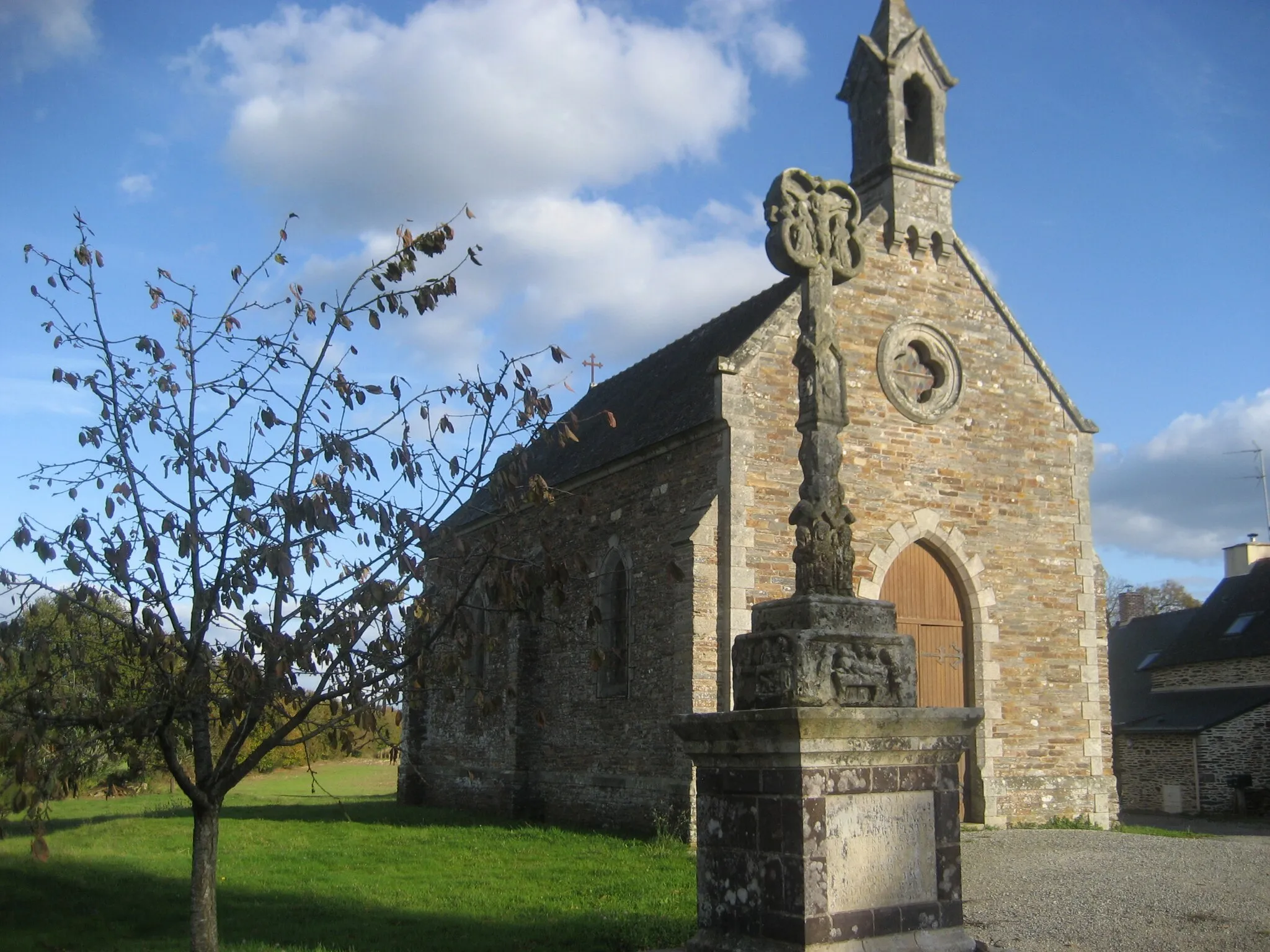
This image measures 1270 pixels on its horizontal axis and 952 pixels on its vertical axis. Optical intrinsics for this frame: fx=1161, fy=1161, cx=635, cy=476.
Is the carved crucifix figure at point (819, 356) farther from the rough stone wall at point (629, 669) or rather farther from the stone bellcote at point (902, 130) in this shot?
the stone bellcote at point (902, 130)

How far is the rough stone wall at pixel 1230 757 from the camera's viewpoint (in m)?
30.5

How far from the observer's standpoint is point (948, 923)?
5.65 meters

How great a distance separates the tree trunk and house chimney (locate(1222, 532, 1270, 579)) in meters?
40.3

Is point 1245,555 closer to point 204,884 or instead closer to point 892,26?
point 892,26


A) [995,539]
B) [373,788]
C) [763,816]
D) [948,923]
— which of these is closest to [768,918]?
[763,816]

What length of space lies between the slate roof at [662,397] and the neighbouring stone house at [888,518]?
10 centimetres

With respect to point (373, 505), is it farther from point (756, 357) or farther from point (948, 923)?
point (756, 357)

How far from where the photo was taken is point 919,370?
17891mm

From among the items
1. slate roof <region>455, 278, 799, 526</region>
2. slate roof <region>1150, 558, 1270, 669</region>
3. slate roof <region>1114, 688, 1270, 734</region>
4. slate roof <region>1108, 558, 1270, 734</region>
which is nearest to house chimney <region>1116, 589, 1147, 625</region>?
slate roof <region>1108, 558, 1270, 734</region>

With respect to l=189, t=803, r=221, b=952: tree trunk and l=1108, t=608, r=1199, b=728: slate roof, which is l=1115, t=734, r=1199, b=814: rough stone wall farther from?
l=189, t=803, r=221, b=952: tree trunk

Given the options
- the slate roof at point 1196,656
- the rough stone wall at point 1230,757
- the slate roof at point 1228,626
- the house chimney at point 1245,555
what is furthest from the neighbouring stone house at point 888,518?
the house chimney at point 1245,555

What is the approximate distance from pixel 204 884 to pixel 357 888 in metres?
5.49

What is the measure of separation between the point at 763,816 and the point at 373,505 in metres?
2.88

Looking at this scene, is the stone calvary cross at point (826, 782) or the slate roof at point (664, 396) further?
the slate roof at point (664, 396)
